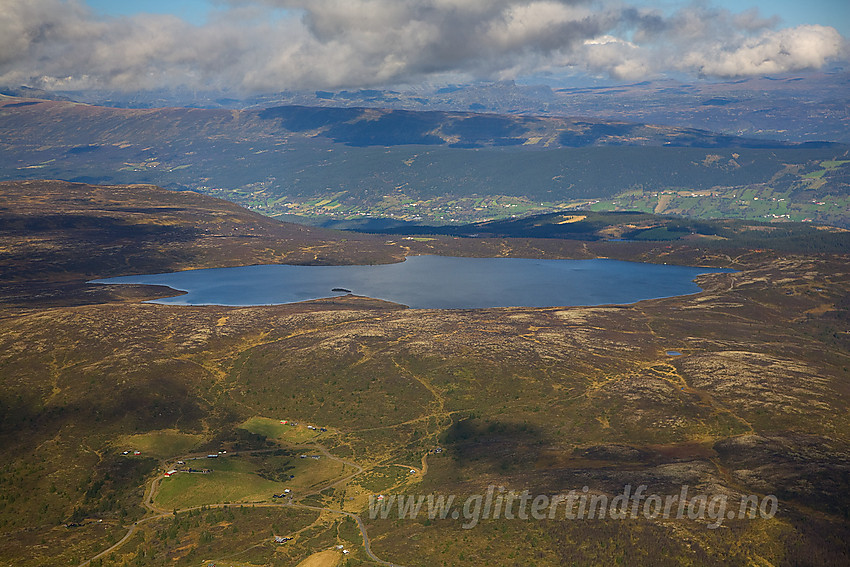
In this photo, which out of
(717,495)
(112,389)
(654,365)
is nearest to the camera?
(717,495)

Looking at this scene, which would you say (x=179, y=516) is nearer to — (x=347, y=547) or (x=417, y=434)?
(x=347, y=547)

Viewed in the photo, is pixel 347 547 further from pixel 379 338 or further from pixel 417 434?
pixel 379 338

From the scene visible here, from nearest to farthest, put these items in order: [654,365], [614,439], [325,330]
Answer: [614,439]
[654,365]
[325,330]

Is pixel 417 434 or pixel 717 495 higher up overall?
pixel 717 495

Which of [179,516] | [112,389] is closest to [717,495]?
[179,516]

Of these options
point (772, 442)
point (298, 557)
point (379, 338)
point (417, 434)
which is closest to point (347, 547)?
point (298, 557)

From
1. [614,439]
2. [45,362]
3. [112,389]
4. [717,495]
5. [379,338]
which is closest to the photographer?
[717,495]

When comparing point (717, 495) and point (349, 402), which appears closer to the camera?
point (717, 495)

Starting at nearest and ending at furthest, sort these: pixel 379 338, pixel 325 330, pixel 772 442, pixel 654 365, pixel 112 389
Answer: pixel 772 442 → pixel 112 389 → pixel 654 365 → pixel 379 338 → pixel 325 330

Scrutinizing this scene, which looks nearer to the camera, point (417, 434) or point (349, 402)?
point (417, 434)
